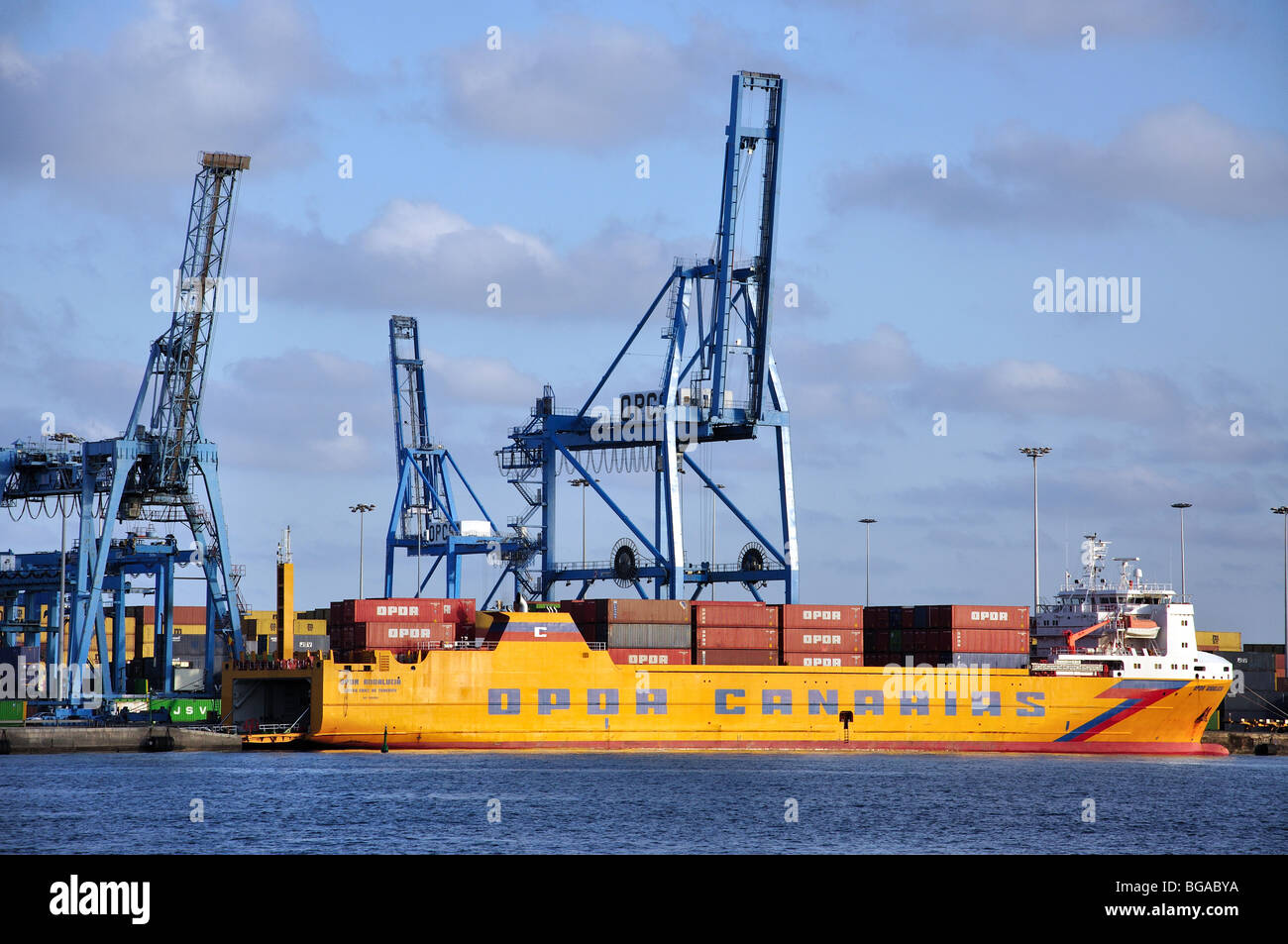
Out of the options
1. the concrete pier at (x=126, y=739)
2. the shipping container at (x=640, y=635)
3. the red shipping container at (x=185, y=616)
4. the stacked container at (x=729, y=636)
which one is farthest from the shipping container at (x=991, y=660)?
the red shipping container at (x=185, y=616)

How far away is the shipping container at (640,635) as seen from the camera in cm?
6475

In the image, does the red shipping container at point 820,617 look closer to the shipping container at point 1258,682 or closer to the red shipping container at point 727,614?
the red shipping container at point 727,614

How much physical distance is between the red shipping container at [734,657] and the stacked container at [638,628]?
0.80 m

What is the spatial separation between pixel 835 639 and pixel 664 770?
14.6 metres

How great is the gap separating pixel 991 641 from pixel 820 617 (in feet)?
26.6

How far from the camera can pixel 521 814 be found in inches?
1617

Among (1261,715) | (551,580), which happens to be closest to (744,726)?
(551,580)

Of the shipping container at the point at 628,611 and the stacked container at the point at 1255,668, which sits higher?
the shipping container at the point at 628,611

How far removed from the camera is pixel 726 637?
66.4 m

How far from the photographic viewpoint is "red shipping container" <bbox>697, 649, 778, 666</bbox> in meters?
66.2

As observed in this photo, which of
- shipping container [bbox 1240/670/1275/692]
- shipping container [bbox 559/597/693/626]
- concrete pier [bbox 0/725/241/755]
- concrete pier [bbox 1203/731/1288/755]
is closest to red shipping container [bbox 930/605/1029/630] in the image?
shipping container [bbox 559/597/693/626]

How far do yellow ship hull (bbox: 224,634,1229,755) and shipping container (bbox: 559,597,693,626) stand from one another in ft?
6.27

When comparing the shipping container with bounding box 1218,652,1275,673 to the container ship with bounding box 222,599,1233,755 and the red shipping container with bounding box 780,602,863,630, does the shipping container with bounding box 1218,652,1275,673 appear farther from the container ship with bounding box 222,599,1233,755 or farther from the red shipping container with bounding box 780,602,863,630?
the red shipping container with bounding box 780,602,863,630
